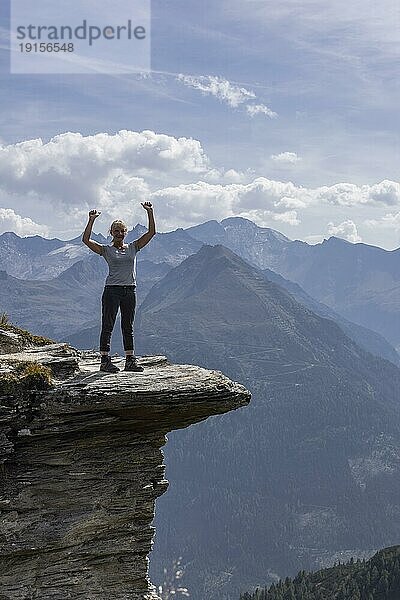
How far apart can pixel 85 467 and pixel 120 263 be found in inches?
321

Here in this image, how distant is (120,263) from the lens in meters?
24.7

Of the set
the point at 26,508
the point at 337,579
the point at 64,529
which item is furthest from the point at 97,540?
the point at 337,579

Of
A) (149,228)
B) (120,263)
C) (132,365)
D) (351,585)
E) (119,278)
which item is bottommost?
(351,585)

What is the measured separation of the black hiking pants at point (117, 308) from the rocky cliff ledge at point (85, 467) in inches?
53.2

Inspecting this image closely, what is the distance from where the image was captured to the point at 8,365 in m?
23.1

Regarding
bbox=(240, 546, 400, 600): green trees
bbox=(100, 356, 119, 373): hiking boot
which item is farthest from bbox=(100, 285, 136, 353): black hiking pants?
bbox=(240, 546, 400, 600): green trees

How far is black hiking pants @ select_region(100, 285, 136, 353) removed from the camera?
2498 cm

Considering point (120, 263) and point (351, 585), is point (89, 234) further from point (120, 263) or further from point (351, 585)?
point (351, 585)

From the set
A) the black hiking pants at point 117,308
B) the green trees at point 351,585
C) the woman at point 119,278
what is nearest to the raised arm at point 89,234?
the woman at point 119,278

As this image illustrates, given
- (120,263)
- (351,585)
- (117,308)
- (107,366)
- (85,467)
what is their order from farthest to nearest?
(351,585), (117,308), (107,366), (120,263), (85,467)

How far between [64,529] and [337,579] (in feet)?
541

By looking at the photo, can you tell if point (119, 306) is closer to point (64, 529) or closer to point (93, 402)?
point (93, 402)

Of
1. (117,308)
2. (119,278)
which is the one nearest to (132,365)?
(117,308)

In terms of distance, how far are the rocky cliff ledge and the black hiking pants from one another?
1351 millimetres
